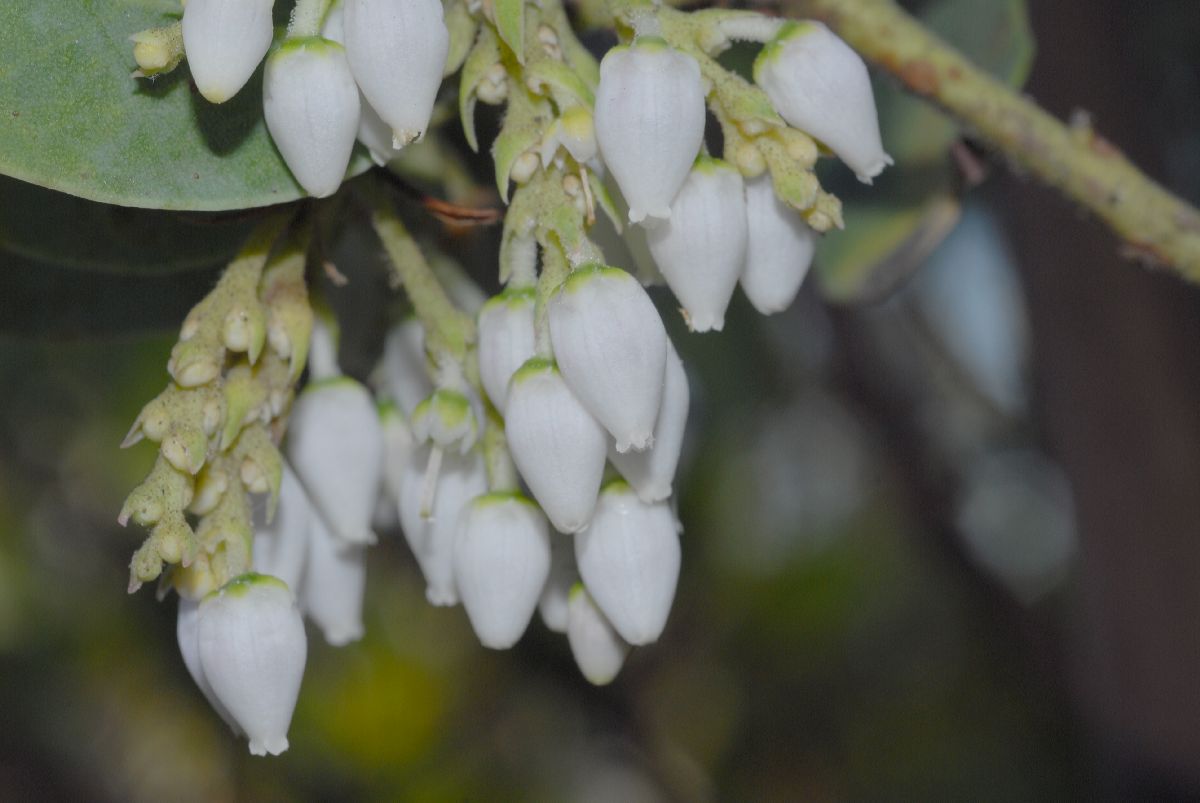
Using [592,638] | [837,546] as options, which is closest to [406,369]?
[592,638]

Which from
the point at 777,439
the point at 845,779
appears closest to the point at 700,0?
the point at 777,439

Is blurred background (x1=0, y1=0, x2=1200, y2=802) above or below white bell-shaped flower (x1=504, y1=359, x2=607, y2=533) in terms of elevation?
below

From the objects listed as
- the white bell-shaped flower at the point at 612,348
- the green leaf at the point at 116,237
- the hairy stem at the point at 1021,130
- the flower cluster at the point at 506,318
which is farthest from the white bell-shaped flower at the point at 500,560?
the hairy stem at the point at 1021,130

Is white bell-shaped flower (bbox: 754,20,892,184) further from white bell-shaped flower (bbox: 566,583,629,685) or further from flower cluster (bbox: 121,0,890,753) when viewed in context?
white bell-shaped flower (bbox: 566,583,629,685)

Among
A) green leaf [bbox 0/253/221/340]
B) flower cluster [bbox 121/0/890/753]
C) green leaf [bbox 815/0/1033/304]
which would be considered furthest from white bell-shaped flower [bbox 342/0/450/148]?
green leaf [bbox 815/0/1033/304]

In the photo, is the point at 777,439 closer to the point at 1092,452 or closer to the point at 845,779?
the point at 845,779

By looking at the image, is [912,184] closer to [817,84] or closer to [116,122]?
[817,84]

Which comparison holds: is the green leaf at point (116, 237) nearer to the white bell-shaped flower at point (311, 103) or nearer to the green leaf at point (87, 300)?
the green leaf at point (87, 300)
